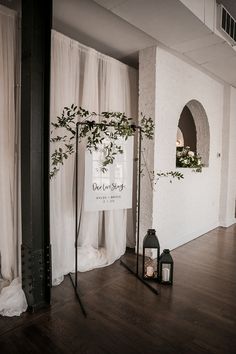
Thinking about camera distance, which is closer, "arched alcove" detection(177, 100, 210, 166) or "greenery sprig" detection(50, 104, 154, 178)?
"greenery sprig" detection(50, 104, 154, 178)

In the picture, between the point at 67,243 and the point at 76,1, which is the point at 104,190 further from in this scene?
the point at 76,1

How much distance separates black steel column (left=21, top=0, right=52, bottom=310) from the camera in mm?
2068

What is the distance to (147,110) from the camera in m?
3.35

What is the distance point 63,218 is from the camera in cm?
280

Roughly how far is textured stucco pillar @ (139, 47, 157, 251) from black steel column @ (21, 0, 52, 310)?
4.95ft

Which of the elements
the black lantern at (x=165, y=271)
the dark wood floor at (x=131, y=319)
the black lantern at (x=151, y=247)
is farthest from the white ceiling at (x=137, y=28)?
the dark wood floor at (x=131, y=319)

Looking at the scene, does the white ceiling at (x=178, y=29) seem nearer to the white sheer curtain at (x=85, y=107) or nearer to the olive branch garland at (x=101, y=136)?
the white sheer curtain at (x=85, y=107)

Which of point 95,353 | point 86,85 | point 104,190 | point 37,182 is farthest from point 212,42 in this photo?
point 95,353

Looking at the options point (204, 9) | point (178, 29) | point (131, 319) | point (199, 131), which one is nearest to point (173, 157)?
point (199, 131)

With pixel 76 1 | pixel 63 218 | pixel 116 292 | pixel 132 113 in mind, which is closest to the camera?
pixel 76 1

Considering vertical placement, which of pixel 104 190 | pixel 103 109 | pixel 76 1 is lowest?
pixel 104 190

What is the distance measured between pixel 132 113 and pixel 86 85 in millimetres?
907

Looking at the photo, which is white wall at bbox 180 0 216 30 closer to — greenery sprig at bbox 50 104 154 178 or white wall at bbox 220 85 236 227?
greenery sprig at bbox 50 104 154 178

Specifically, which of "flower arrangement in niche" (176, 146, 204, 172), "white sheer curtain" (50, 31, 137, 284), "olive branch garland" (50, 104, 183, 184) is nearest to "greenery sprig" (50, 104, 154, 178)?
"olive branch garland" (50, 104, 183, 184)
